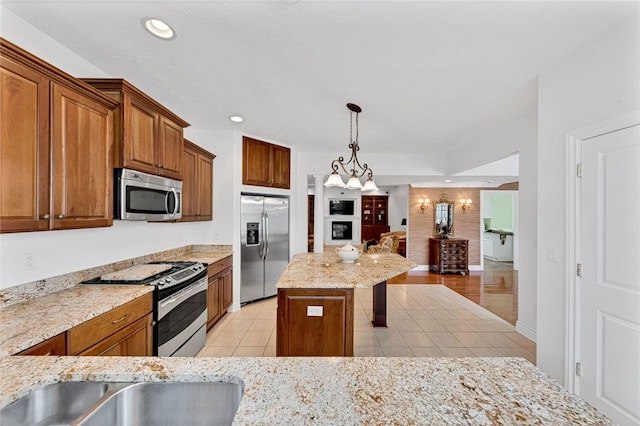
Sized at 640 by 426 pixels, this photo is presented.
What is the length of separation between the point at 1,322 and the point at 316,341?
180 centimetres

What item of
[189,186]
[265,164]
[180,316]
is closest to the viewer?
[180,316]

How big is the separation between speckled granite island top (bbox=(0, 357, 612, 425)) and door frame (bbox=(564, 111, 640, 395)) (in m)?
1.53

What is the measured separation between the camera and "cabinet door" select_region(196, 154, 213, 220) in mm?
3545

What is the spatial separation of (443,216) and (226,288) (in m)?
Answer: 5.49

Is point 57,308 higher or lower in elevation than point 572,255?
lower

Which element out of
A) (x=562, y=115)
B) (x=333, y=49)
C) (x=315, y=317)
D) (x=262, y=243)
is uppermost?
(x=333, y=49)

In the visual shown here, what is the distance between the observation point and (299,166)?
5176mm

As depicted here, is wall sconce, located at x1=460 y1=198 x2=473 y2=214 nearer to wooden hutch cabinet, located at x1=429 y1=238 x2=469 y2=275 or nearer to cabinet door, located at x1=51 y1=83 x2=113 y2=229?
wooden hutch cabinet, located at x1=429 y1=238 x2=469 y2=275

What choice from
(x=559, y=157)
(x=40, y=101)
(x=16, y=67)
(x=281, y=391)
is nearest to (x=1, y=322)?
(x=40, y=101)

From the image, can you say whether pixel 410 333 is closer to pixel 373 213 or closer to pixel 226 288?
pixel 226 288

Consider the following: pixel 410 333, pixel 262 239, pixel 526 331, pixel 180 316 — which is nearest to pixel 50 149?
pixel 180 316

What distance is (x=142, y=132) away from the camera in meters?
2.23

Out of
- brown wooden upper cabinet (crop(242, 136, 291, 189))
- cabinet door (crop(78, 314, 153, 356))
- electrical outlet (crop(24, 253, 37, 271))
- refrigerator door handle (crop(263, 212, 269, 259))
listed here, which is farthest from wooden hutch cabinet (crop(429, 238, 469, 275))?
electrical outlet (crop(24, 253, 37, 271))

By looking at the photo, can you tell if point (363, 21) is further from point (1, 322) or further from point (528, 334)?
point (528, 334)
